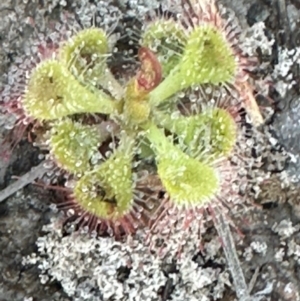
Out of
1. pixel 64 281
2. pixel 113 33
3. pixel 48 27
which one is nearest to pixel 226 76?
pixel 113 33

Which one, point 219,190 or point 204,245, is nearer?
point 219,190

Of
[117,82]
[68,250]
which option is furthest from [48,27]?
[68,250]

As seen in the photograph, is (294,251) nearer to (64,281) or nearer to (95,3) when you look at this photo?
(64,281)

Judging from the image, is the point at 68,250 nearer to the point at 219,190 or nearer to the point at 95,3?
the point at 219,190

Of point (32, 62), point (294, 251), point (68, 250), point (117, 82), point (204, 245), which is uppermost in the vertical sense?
point (32, 62)

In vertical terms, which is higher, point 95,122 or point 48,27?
point 48,27

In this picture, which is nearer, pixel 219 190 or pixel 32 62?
pixel 219 190
